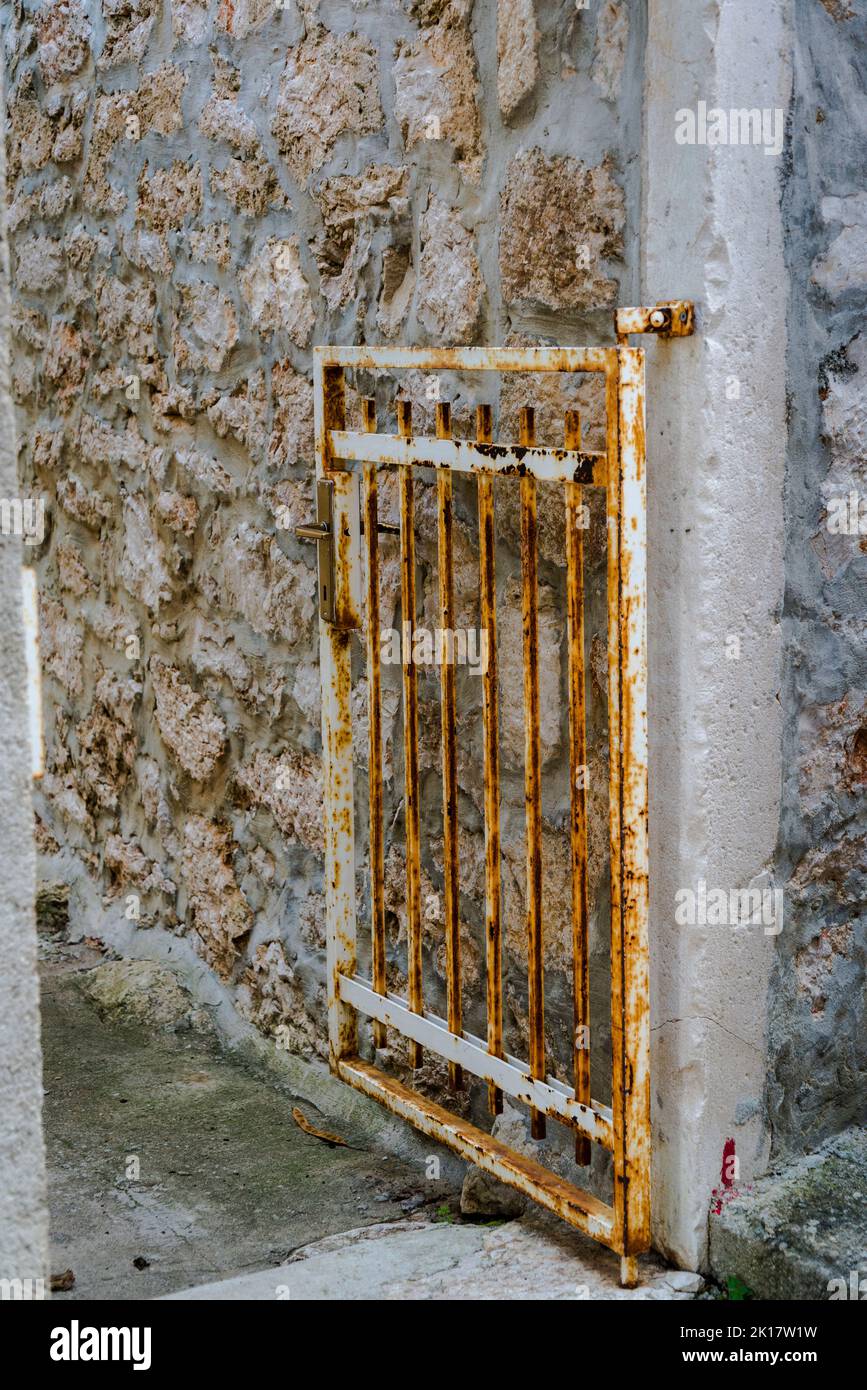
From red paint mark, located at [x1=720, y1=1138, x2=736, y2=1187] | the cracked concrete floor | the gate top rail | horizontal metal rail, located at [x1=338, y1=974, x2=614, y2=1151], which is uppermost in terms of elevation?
the gate top rail

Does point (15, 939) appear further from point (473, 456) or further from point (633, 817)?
point (473, 456)

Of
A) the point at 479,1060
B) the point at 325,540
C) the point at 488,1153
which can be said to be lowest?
the point at 488,1153

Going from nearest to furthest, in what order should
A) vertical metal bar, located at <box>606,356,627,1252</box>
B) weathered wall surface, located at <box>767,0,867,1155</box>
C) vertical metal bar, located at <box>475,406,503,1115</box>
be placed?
vertical metal bar, located at <box>606,356,627,1252</box>
weathered wall surface, located at <box>767,0,867,1155</box>
vertical metal bar, located at <box>475,406,503,1115</box>

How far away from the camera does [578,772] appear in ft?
7.87

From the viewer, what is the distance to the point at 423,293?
117 inches

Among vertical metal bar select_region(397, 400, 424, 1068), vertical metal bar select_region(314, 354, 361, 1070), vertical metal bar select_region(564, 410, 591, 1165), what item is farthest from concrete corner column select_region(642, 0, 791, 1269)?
vertical metal bar select_region(314, 354, 361, 1070)

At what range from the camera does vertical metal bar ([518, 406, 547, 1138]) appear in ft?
8.20

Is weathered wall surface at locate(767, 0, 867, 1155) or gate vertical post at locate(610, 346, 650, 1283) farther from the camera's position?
weathered wall surface at locate(767, 0, 867, 1155)

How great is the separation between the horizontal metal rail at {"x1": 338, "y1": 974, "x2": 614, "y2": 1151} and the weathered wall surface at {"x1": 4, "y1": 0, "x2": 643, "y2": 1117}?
15 cm

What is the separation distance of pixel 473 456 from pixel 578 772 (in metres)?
0.55

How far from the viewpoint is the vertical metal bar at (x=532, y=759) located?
2.50m

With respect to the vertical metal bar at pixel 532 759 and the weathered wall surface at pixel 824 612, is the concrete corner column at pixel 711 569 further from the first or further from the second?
the vertical metal bar at pixel 532 759

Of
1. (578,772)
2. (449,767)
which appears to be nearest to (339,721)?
(449,767)

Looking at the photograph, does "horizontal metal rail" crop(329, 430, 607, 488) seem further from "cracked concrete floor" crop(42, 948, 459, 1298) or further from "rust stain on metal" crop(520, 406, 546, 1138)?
"cracked concrete floor" crop(42, 948, 459, 1298)
